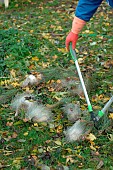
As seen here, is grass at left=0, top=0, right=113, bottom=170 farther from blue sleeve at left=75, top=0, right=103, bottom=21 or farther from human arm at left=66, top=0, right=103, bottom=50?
blue sleeve at left=75, top=0, right=103, bottom=21

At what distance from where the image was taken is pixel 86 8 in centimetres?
319

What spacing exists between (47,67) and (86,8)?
6.50ft

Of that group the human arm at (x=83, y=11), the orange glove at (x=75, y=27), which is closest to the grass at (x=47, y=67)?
the orange glove at (x=75, y=27)

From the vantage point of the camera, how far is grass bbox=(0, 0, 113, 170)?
3.48 meters

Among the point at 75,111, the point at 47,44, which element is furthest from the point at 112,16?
the point at 75,111

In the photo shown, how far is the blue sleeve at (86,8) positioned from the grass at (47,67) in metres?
1.17

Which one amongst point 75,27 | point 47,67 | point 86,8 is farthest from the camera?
point 47,67

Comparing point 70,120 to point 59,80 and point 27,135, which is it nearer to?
point 27,135

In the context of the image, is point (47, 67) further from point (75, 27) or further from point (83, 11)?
point (83, 11)

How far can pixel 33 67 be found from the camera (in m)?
5.11

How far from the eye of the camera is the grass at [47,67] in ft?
11.4

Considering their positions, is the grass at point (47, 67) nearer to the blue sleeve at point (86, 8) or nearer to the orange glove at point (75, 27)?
the orange glove at point (75, 27)

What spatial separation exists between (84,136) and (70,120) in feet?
1.06

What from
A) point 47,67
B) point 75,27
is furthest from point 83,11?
point 47,67
